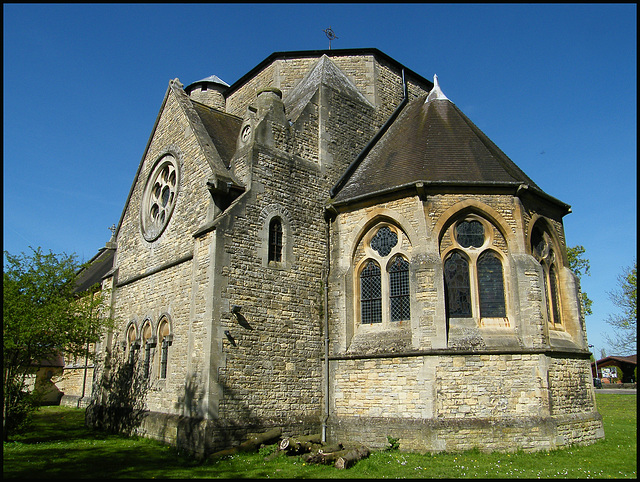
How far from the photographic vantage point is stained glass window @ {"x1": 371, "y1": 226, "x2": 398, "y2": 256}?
14.5 meters

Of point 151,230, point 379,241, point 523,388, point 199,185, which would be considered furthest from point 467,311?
point 151,230

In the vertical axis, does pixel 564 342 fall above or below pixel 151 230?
below

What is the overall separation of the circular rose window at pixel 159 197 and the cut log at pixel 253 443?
7.60 meters

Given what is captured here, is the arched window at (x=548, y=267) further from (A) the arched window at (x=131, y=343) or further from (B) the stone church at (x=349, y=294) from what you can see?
(A) the arched window at (x=131, y=343)

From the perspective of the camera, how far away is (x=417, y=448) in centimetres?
1206

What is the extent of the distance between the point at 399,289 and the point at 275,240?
3.75 meters

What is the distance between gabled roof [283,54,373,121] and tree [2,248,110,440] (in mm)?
8867

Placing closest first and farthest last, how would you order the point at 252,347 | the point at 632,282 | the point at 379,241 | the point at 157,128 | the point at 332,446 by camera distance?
the point at 332,446 < the point at 252,347 < the point at 379,241 < the point at 157,128 < the point at 632,282

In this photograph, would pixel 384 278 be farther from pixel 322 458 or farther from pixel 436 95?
pixel 436 95

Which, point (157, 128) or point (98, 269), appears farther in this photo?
point (98, 269)

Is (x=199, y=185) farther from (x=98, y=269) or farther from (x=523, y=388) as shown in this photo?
(x=98, y=269)

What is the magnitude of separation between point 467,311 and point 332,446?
4.86 metres

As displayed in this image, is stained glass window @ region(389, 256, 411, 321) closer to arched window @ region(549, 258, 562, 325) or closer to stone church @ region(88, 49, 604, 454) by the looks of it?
stone church @ region(88, 49, 604, 454)

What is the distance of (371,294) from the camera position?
14.5 m
